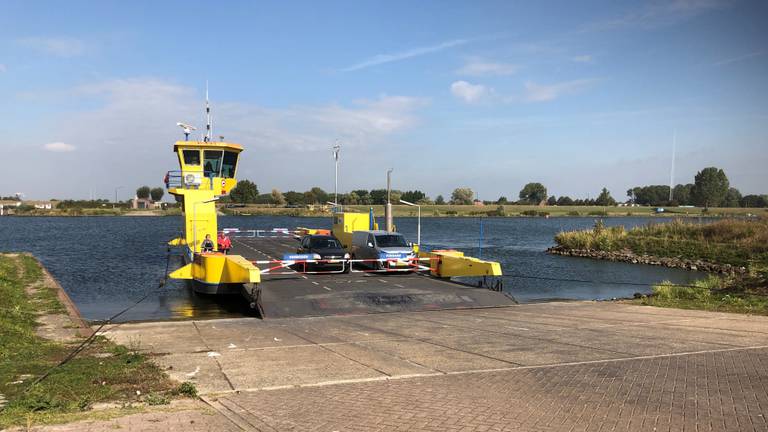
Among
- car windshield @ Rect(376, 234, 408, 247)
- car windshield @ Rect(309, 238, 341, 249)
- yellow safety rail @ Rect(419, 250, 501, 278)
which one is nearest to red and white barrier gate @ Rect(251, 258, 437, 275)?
yellow safety rail @ Rect(419, 250, 501, 278)

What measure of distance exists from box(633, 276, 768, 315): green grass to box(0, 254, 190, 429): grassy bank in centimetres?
1499

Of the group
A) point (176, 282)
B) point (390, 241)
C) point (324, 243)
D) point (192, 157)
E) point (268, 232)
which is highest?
point (192, 157)

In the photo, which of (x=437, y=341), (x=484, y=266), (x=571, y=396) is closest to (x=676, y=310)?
(x=484, y=266)

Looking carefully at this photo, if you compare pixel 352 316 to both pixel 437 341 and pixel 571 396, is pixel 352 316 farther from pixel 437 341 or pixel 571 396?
pixel 571 396

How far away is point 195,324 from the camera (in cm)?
1455

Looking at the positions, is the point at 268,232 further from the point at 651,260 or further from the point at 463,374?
the point at 463,374

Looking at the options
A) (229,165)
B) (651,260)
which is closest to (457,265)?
(229,165)

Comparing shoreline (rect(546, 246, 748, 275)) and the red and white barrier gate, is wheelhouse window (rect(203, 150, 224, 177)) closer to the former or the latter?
the red and white barrier gate

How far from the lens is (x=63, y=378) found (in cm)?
841

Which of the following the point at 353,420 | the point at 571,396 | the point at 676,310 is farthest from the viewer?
the point at 676,310

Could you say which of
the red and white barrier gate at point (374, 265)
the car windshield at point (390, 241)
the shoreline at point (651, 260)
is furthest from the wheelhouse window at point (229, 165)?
the shoreline at point (651, 260)

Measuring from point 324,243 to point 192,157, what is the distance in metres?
10.3

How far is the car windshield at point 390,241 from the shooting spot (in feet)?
76.7

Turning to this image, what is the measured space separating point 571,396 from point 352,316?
8535mm
